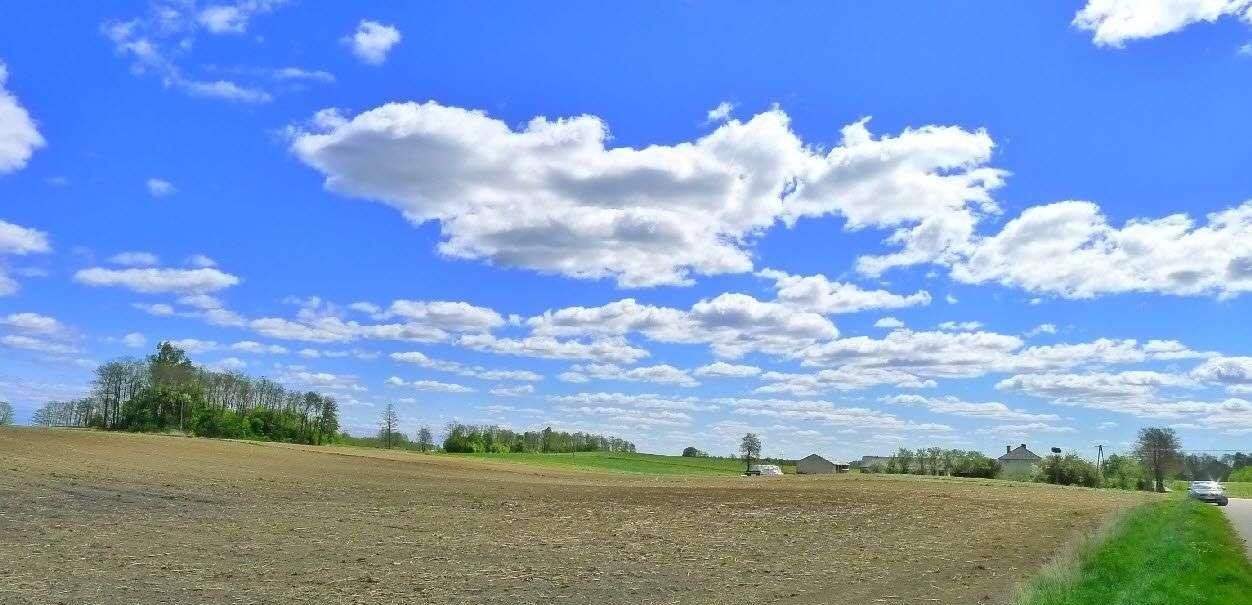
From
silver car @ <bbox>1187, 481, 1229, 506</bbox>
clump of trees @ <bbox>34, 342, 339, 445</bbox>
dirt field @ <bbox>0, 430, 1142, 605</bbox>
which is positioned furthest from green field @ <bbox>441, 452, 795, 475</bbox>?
dirt field @ <bbox>0, 430, 1142, 605</bbox>

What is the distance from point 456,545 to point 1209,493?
5303 cm

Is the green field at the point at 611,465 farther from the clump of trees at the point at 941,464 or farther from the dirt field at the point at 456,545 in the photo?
the dirt field at the point at 456,545

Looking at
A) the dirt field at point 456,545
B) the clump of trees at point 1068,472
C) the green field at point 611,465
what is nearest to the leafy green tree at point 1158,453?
the clump of trees at point 1068,472

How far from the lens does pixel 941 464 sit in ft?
546

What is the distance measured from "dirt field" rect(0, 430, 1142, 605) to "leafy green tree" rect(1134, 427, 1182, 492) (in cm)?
10758

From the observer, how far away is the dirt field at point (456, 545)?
18.4 m

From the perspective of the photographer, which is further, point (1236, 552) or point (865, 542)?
point (865, 542)

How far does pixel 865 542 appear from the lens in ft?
99.8

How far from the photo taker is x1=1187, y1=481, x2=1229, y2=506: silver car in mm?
58497

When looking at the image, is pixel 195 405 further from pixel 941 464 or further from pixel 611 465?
pixel 941 464

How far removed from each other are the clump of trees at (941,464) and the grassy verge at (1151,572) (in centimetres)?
13106

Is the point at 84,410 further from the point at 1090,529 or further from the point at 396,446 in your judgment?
the point at 1090,529

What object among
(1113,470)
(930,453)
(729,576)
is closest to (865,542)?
(729,576)

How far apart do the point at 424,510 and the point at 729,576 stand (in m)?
19.3
